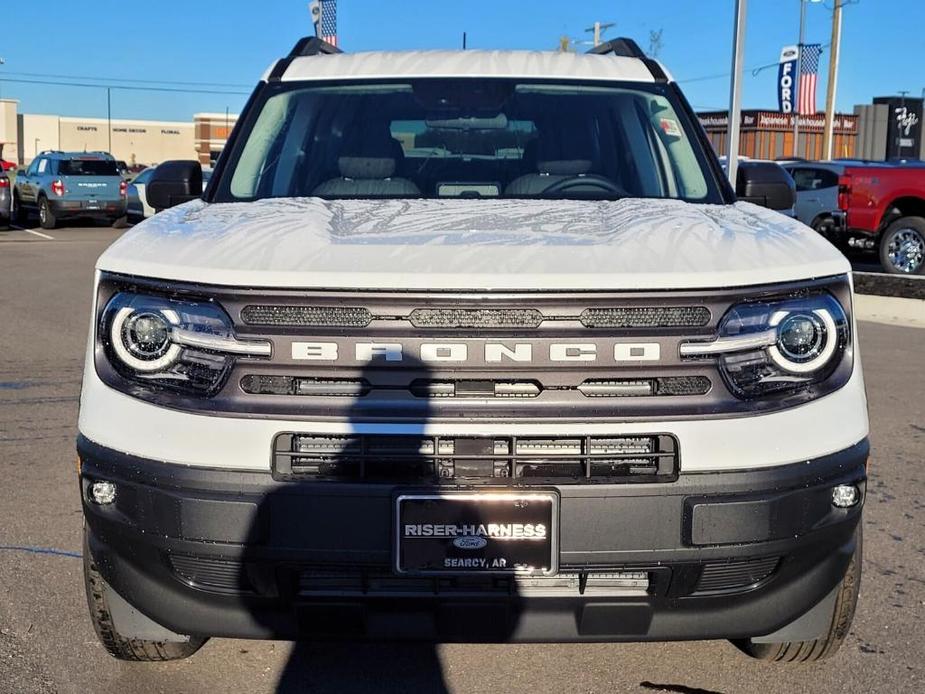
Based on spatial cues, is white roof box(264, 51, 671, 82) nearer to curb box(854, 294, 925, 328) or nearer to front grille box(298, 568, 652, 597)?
front grille box(298, 568, 652, 597)

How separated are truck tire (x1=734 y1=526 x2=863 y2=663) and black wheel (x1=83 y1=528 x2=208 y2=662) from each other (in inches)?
65.6

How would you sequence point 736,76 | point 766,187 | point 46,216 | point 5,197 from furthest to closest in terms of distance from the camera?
point 46,216
point 5,197
point 736,76
point 766,187

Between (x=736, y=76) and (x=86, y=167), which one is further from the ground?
(x=736, y=76)

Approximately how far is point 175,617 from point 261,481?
1.58 ft

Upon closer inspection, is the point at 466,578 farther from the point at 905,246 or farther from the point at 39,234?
the point at 39,234

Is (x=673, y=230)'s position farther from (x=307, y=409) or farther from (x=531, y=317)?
(x=307, y=409)

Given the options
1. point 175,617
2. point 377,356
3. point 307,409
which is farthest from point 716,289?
point 175,617

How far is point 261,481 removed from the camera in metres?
2.68

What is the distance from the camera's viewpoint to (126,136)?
10944 centimetres

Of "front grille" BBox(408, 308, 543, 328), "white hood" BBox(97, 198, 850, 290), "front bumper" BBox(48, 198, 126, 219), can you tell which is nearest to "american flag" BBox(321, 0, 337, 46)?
"front bumper" BBox(48, 198, 126, 219)

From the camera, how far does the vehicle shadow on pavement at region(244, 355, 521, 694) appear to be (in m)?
2.66

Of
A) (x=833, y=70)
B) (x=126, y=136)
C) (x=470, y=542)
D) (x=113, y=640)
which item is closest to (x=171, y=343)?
(x=470, y=542)

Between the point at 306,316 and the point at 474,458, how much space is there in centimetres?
52

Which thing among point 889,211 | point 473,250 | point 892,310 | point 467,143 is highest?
point 467,143
